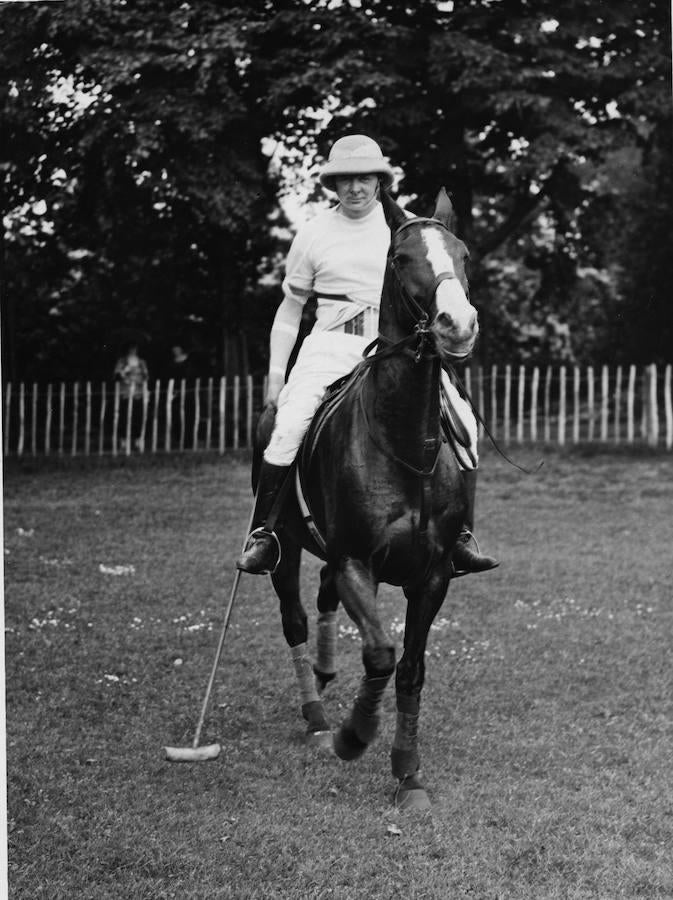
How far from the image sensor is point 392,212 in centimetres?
489

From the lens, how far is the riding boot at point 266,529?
588 cm

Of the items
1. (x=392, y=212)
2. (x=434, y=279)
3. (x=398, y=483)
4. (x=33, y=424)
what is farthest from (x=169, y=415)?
(x=434, y=279)

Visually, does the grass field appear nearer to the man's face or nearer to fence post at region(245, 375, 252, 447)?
the man's face

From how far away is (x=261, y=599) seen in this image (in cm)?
1035

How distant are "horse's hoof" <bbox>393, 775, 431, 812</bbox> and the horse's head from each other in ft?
7.44

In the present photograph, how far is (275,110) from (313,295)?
12.2 meters

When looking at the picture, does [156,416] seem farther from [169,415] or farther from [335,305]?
[335,305]

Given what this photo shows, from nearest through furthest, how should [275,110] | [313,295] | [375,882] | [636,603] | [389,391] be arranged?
[375,882] → [389,391] → [313,295] → [636,603] → [275,110]

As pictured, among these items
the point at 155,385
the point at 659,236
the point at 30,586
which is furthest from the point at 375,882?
the point at 659,236

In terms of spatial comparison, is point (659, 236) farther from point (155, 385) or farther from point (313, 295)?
point (313, 295)

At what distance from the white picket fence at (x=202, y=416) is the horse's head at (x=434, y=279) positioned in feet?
47.4

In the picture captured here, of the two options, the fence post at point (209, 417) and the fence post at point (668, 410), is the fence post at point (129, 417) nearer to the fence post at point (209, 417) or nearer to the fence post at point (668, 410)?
the fence post at point (209, 417)

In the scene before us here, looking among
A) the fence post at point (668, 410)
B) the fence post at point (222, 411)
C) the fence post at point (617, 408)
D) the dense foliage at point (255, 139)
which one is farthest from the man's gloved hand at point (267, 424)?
the fence post at point (668, 410)

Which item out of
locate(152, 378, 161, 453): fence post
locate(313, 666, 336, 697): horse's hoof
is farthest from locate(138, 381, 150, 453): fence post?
locate(313, 666, 336, 697): horse's hoof
